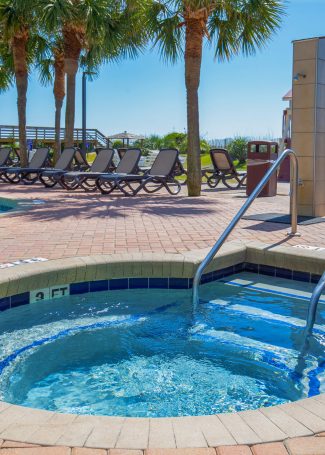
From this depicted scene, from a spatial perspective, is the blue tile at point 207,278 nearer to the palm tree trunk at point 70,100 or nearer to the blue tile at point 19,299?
the blue tile at point 19,299

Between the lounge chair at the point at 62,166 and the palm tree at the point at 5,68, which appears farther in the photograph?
the palm tree at the point at 5,68

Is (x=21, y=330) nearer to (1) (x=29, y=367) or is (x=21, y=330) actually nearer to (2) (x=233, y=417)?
(1) (x=29, y=367)

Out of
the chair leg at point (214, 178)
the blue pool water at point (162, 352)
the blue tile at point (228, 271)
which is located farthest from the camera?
the chair leg at point (214, 178)

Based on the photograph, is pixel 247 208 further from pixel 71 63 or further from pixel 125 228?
pixel 71 63

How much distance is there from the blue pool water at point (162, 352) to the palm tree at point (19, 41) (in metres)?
14.5

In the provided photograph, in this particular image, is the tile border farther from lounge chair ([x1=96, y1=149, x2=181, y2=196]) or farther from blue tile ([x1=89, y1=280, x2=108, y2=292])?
lounge chair ([x1=96, y1=149, x2=181, y2=196])

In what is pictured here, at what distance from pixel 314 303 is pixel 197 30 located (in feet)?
31.6

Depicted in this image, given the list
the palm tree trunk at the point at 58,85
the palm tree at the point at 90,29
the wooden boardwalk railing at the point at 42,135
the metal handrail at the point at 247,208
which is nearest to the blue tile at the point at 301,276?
the metal handrail at the point at 247,208

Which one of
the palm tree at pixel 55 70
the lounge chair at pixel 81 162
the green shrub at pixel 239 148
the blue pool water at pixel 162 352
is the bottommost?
the blue pool water at pixel 162 352

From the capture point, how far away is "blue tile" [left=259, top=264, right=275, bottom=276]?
538cm

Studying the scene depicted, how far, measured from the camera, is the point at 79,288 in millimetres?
4703

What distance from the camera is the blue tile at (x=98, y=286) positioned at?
4754mm

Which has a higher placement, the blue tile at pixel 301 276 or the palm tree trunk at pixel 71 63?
the palm tree trunk at pixel 71 63

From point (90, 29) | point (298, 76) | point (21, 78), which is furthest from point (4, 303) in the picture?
point (21, 78)
